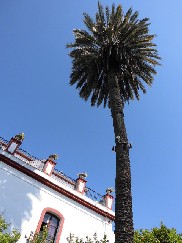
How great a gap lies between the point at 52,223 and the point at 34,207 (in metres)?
1.54

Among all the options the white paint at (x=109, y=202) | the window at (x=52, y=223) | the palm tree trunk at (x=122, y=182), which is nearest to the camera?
the palm tree trunk at (x=122, y=182)

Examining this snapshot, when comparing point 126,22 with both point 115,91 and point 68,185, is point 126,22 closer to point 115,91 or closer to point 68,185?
point 115,91

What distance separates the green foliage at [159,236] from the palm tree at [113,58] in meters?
8.07

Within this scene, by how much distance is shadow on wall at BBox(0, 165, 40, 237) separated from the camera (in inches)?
618

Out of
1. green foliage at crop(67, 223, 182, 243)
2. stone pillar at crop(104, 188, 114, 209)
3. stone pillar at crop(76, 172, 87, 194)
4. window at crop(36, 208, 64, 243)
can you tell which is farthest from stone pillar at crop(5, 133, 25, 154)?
stone pillar at crop(104, 188, 114, 209)

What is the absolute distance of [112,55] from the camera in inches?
658

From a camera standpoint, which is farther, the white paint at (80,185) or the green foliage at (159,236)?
the white paint at (80,185)

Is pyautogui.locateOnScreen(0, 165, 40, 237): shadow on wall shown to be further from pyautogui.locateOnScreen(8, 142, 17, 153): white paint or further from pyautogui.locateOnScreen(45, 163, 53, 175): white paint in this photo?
pyautogui.locateOnScreen(45, 163, 53, 175): white paint

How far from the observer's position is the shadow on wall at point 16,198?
51.5 ft

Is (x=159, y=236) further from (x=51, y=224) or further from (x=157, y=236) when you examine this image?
(x=51, y=224)

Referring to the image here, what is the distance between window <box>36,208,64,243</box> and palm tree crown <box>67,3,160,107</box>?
741cm

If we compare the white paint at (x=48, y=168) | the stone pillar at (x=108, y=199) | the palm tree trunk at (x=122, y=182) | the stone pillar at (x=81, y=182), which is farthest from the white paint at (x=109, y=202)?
the palm tree trunk at (x=122, y=182)

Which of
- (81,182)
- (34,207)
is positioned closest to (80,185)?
(81,182)

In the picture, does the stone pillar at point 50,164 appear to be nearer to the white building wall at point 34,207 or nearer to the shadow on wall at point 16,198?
the white building wall at point 34,207
